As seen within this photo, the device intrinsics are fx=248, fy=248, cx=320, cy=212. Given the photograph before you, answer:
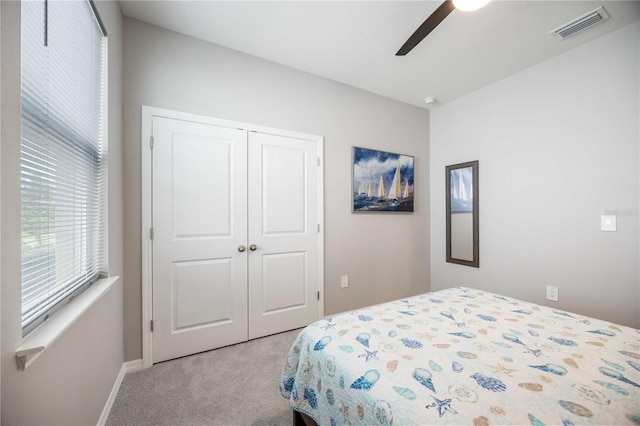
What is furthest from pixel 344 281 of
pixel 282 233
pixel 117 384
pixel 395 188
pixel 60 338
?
pixel 60 338

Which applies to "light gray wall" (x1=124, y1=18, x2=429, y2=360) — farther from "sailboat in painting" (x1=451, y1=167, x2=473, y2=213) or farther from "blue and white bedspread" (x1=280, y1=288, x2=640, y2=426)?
"blue and white bedspread" (x1=280, y1=288, x2=640, y2=426)

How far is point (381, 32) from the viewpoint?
2.07 metres

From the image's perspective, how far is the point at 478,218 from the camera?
9.80 ft

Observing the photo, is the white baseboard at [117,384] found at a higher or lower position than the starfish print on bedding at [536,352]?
lower

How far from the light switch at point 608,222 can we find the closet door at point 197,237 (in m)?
3.10

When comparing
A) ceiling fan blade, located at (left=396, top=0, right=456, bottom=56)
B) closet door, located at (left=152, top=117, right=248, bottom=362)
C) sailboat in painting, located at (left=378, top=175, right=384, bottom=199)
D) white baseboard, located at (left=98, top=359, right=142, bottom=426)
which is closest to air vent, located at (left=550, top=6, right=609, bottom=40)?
ceiling fan blade, located at (left=396, top=0, right=456, bottom=56)

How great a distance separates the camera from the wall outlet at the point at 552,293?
2.36m

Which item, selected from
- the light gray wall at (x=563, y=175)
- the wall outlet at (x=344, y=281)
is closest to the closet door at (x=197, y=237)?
the wall outlet at (x=344, y=281)

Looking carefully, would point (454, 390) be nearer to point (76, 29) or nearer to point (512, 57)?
point (76, 29)

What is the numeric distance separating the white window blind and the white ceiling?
0.84 m

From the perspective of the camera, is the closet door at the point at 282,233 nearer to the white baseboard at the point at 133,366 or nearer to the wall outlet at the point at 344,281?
the wall outlet at the point at 344,281

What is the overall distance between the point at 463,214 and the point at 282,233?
2.29 metres

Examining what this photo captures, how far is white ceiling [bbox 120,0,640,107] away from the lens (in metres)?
1.82

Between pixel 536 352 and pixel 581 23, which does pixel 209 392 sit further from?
pixel 581 23
